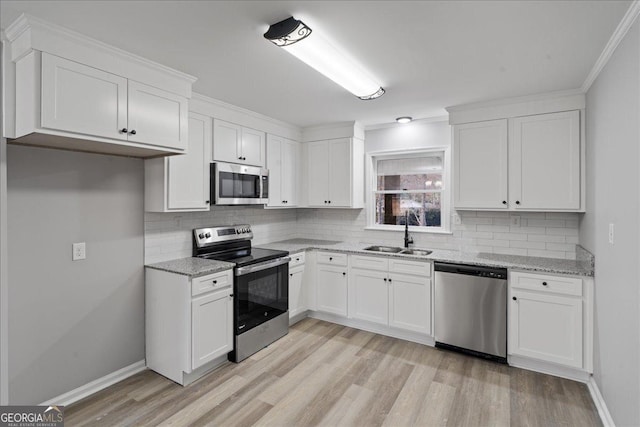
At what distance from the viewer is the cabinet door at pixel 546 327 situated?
2666mm

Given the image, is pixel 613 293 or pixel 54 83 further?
pixel 613 293

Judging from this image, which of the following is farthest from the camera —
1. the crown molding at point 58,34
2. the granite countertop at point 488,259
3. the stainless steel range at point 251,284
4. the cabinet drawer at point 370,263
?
the cabinet drawer at point 370,263

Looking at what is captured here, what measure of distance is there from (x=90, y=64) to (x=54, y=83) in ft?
0.87

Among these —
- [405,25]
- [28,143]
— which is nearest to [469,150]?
[405,25]

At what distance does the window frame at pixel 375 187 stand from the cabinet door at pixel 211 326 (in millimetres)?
2210

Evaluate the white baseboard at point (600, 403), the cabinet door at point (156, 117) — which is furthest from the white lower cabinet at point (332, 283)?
the white baseboard at point (600, 403)

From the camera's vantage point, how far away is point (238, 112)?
350cm

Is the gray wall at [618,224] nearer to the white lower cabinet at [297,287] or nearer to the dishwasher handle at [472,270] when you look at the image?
the dishwasher handle at [472,270]

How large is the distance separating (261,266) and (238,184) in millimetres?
891

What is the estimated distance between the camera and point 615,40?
1.97 m

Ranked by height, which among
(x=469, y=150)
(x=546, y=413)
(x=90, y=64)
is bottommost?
(x=546, y=413)

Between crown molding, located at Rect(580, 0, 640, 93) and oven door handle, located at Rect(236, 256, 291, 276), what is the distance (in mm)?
3089

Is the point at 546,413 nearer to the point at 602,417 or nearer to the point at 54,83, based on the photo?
the point at 602,417

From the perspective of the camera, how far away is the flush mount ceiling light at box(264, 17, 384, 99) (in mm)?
1863
